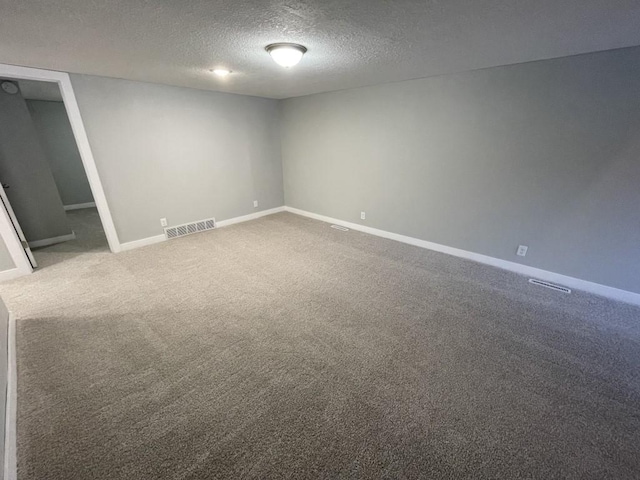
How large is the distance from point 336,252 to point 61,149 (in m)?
6.58

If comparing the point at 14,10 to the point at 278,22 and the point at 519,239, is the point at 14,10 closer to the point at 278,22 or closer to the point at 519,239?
the point at 278,22

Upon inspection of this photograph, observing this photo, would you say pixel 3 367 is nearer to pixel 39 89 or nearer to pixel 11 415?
pixel 11 415

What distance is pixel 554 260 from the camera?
108 inches

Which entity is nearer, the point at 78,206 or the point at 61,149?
the point at 61,149

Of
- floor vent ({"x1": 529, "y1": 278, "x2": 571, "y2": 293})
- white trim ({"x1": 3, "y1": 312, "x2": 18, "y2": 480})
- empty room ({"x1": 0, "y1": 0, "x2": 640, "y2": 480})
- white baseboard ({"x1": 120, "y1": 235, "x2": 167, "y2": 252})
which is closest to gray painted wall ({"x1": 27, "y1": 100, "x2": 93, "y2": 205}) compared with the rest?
empty room ({"x1": 0, "y1": 0, "x2": 640, "y2": 480})

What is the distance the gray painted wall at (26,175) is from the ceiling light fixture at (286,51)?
398 centimetres

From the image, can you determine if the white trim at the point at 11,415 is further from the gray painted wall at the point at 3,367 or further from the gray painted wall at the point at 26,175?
the gray painted wall at the point at 26,175

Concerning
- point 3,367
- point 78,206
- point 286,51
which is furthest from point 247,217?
point 78,206

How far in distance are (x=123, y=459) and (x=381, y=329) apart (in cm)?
176

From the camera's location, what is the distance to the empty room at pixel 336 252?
4.42 feet

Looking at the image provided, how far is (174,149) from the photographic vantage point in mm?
3805

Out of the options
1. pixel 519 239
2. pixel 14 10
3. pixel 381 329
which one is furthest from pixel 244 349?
pixel 519 239

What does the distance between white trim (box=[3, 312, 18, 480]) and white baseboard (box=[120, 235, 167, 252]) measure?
1.73m

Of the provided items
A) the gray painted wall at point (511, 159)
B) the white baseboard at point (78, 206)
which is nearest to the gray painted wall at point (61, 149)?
the white baseboard at point (78, 206)
